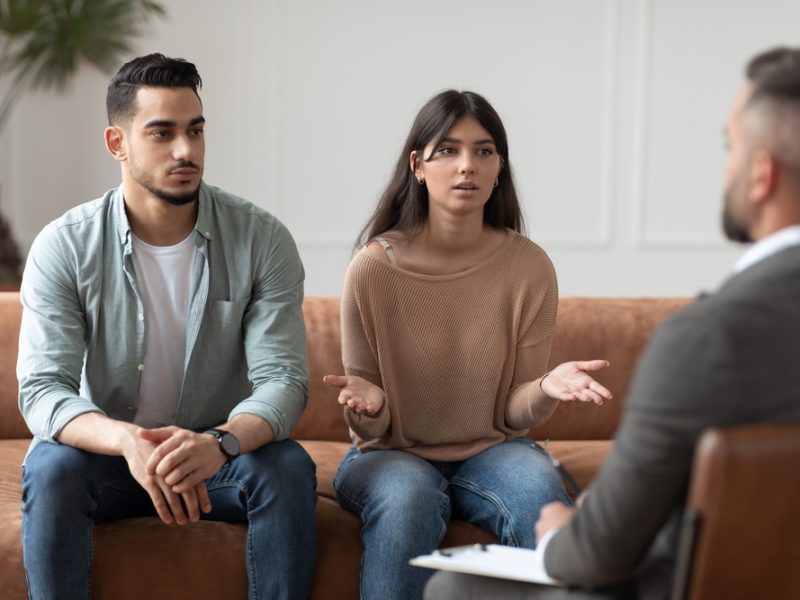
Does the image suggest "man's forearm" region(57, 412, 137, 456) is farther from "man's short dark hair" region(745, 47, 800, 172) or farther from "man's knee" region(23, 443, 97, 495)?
"man's short dark hair" region(745, 47, 800, 172)

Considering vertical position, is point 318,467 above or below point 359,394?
below

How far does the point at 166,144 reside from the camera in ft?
7.13

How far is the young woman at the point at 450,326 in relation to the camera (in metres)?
2.18

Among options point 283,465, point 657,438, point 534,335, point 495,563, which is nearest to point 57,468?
point 283,465

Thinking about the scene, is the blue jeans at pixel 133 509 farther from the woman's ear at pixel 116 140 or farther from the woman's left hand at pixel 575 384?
the woman's ear at pixel 116 140

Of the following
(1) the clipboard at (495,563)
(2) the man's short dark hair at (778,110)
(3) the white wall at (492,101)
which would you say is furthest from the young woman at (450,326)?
(3) the white wall at (492,101)

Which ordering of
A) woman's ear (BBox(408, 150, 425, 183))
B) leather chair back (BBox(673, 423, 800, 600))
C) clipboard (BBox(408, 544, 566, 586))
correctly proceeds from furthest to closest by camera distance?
woman's ear (BBox(408, 150, 425, 183)) → clipboard (BBox(408, 544, 566, 586)) → leather chair back (BBox(673, 423, 800, 600))

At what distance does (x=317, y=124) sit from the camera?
5.43 meters

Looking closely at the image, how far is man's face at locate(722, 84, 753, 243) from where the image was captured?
116 centimetres

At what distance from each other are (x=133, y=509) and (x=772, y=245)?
4.54 feet

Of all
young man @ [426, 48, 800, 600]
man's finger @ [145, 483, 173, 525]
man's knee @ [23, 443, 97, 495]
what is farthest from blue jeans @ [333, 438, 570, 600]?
young man @ [426, 48, 800, 600]

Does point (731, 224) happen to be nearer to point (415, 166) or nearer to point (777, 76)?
point (777, 76)

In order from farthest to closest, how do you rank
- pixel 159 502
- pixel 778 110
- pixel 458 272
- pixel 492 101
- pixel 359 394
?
pixel 492 101 < pixel 458 272 < pixel 359 394 < pixel 159 502 < pixel 778 110

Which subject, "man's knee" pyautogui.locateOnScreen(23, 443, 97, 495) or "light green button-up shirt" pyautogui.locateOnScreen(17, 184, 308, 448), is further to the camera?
"light green button-up shirt" pyautogui.locateOnScreen(17, 184, 308, 448)
